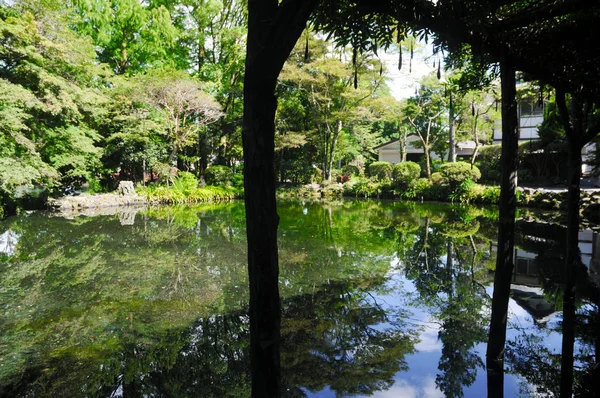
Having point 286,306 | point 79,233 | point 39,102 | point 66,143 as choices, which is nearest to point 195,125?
point 66,143

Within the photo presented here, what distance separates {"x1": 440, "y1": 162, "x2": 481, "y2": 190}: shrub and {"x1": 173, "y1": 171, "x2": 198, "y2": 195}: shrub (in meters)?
13.7

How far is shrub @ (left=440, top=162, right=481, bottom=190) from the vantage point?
17750 millimetres

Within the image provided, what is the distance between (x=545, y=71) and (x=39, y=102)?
1404 cm

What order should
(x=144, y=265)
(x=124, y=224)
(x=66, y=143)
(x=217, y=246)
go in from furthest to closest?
1. (x=66, y=143)
2. (x=124, y=224)
3. (x=217, y=246)
4. (x=144, y=265)

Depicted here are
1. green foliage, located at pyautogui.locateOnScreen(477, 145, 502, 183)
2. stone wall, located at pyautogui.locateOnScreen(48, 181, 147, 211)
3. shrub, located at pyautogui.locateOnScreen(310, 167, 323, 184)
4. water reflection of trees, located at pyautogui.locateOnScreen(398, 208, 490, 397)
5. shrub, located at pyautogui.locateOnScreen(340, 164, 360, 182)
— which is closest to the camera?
water reflection of trees, located at pyautogui.locateOnScreen(398, 208, 490, 397)

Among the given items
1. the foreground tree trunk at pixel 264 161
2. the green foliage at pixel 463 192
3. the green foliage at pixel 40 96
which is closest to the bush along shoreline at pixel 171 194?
the green foliage at pixel 40 96

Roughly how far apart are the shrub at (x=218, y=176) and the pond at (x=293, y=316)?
13.4 m

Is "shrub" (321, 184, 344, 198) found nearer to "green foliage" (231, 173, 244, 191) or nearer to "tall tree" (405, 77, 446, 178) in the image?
"tall tree" (405, 77, 446, 178)

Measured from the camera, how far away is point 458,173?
1783 centimetres

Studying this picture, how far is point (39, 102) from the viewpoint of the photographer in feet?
38.8

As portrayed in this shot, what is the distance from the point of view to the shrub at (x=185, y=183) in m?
19.5

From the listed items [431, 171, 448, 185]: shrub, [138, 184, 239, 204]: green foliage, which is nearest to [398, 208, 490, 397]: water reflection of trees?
[431, 171, 448, 185]: shrub

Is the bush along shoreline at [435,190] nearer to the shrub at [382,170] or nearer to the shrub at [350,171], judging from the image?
the shrub at [382,170]

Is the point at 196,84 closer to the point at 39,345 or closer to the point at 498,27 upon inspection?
the point at 39,345
